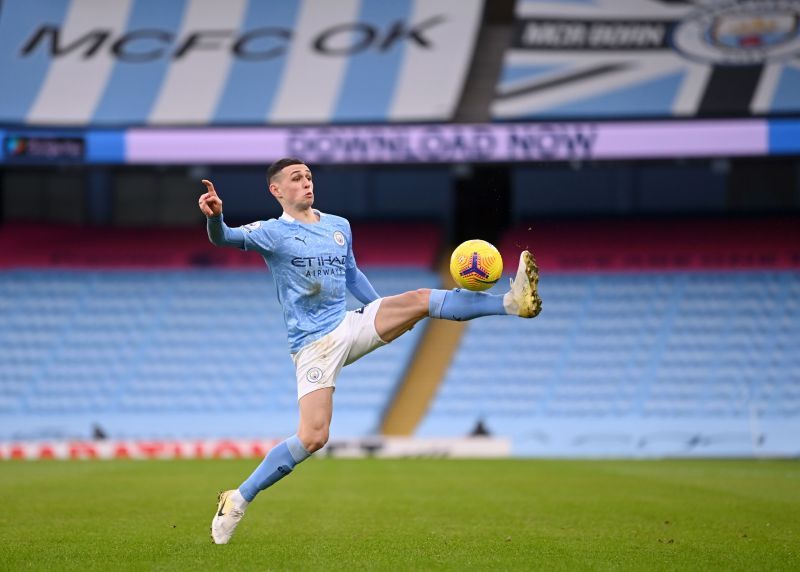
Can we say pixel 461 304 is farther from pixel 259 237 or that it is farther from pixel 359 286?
pixel 259 237

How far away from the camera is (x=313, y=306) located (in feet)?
29.0

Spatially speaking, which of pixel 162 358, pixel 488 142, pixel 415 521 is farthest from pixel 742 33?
pixel 415 521

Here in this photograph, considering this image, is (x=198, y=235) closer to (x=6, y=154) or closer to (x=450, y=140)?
A: (x=6, y=154)

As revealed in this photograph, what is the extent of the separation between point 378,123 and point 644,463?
31.7 ft

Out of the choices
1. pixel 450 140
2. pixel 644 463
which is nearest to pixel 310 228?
pixel 644 463

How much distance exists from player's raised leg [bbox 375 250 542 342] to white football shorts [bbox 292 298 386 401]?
3.9 inches

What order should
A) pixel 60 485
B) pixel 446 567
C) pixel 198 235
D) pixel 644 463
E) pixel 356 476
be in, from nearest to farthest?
pixel 446 567
pixel 60 485
pixel 356 476
pixel 644 463
pixel 198 235

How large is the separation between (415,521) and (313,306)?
282 centimetres

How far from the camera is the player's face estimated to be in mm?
8930

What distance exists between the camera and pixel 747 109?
24750 millimetres

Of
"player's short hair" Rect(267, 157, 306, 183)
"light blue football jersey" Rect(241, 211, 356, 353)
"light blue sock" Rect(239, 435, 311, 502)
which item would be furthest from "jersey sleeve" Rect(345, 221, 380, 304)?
"light blue sock" Rect(239, 435, 311, 502)

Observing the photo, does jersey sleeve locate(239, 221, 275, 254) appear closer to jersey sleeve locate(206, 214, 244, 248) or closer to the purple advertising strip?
jersey sleeve locate(206, 214, 244, 248)

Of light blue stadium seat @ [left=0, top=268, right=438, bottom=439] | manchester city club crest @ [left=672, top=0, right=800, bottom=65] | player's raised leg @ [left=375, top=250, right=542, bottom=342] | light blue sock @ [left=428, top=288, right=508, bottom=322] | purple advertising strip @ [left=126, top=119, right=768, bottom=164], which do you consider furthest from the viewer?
manchester city club crest @ [left=672, top=0, right=800, bottom=65]

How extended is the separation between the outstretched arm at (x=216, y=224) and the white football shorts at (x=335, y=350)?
0.99m
